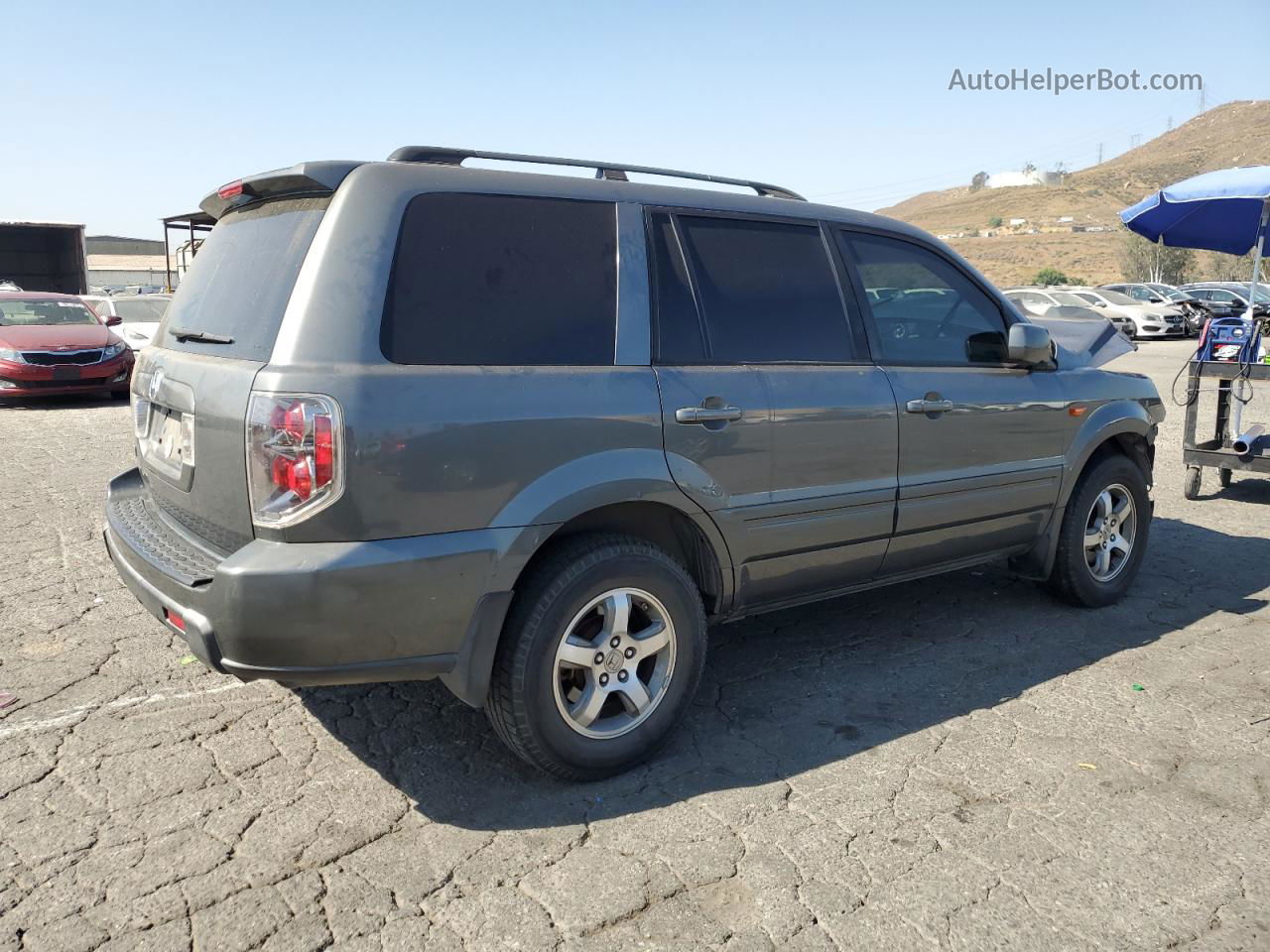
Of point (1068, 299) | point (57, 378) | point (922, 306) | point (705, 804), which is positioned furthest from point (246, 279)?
point (1068, 299)

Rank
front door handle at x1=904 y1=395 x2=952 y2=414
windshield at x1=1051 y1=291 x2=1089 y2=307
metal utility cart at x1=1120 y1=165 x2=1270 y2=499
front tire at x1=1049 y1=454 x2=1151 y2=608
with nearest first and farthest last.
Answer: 1. front door handle at x1=904 y1=395 x2=952 y2=414
2. front tire at x1=1049 y1=454 x2=1151 y2=608
3. metal utility cart at x1=1120 y1=165 x2=1270 y2=499
4. windshield at x1=1051 y1=291 x2=1089 y2=307

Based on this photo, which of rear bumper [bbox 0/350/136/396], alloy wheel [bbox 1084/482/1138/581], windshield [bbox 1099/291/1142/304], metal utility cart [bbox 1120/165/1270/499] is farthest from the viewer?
windshield [bbox 1099/291/1142/304]

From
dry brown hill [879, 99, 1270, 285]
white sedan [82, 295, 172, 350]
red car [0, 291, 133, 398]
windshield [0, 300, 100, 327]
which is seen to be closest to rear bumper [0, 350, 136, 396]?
red car [0, 291, 133, 398]

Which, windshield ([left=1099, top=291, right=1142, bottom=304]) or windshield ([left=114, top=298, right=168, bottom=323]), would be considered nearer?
windshield ([left=114, top=298, right=168, bottom=323])

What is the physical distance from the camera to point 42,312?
549 inches

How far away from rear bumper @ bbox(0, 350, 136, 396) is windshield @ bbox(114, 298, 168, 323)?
340cm

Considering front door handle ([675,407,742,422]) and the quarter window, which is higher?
the quarter window

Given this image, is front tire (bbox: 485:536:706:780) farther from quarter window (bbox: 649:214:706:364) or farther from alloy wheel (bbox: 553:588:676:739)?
quarter window (bbox: 649:214:706:364)

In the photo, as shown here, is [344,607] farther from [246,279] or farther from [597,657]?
[246,279]

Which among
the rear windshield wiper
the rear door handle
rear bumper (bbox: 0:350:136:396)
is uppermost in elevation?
the rear windshield wiper

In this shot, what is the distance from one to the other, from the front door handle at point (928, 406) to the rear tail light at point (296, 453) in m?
2.37

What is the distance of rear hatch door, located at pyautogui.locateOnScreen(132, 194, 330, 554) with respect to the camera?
286 centimetres

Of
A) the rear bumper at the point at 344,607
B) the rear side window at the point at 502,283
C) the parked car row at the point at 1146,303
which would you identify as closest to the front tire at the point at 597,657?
the rear bumper at the point at 344,607

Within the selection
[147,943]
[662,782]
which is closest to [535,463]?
[662,782]
